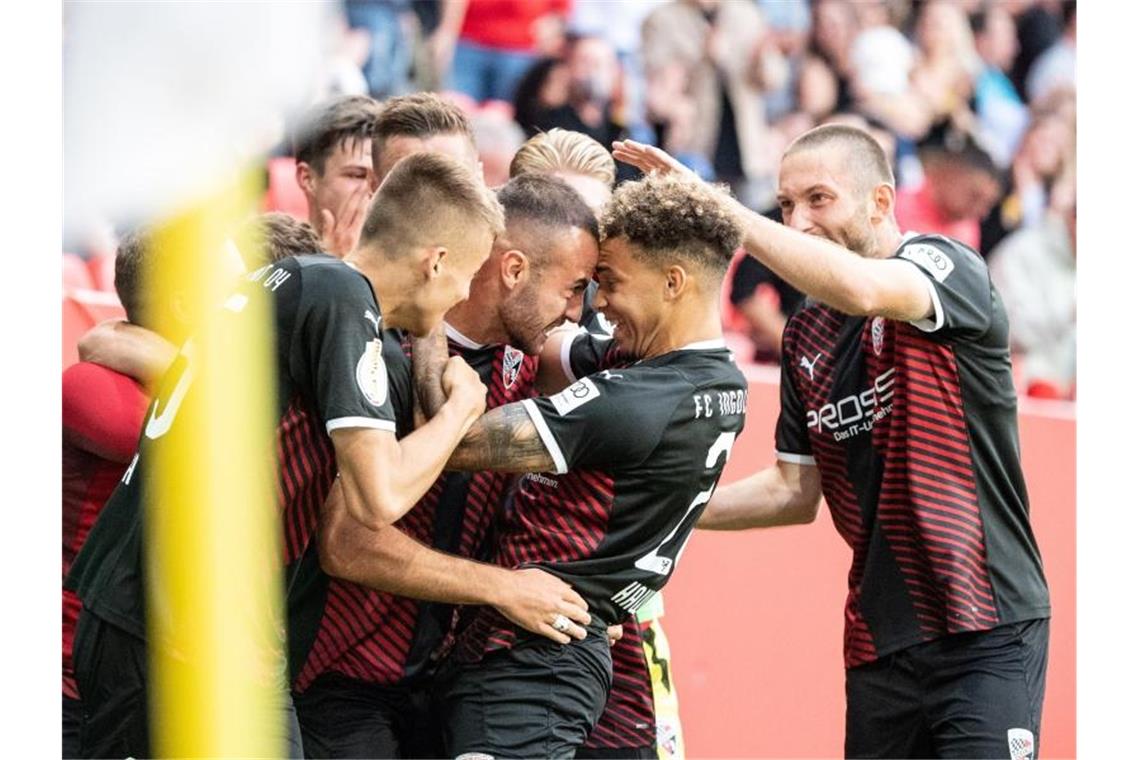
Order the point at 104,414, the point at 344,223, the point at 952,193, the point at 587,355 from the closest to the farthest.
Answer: the point at 587,355 → the point at 104,414 → the point at 344,223 → the point at 952,193

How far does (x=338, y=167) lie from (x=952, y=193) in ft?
8.57

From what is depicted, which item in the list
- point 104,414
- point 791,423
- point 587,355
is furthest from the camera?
point 791,423

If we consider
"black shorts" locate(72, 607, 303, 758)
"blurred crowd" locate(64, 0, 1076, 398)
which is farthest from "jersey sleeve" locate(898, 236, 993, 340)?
"blurred crowd" locate(64, 0, 1076, 398)

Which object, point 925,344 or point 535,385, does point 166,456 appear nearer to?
point 535,385

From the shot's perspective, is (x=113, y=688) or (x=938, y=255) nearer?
(x=113, y=688)

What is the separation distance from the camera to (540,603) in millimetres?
2531

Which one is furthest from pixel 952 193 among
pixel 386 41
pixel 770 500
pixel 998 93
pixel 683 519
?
pixel 683 519

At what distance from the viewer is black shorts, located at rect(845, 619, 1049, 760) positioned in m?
3.01

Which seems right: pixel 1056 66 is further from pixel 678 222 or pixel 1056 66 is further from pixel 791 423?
pixel 678 222

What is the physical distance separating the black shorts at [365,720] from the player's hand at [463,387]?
620mm

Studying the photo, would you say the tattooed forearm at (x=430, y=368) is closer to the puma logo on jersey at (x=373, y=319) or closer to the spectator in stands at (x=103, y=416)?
the puma logo on jersey at (x=373, y=319)

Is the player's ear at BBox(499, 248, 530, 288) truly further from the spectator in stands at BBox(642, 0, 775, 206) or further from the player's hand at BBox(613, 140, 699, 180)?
the spectator in stands at BBox(642, 0, 775, 206)

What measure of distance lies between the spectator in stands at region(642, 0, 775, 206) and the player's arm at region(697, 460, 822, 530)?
1.86 m
